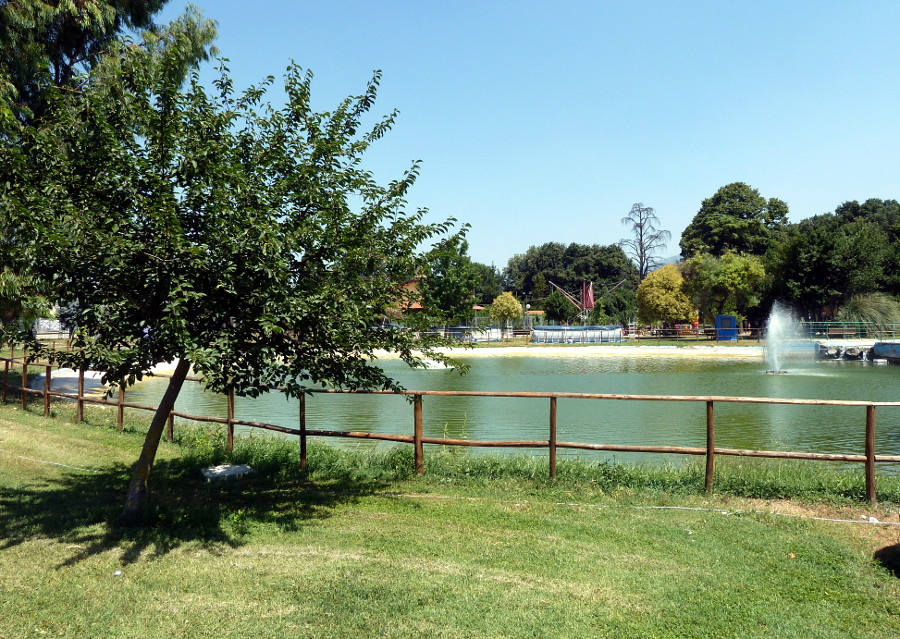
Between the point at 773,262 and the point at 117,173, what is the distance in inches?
2643

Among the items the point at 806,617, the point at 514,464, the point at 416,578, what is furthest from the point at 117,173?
the point at 806,617

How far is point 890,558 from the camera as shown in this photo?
20.2ft

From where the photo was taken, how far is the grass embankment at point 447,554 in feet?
16.2

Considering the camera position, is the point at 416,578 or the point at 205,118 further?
the point at 205,118

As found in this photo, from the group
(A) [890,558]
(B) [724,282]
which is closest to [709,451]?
(A) [890,558]

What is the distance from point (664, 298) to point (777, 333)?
10043 mm

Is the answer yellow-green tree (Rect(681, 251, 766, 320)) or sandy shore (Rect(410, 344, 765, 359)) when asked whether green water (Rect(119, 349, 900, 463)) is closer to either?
sandy shore (Rect(410, 344, 765, 359))

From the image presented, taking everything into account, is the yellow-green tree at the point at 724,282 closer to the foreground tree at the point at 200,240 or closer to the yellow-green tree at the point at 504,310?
the yellow-green tree at the point at 504,310

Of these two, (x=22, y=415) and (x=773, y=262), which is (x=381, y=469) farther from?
(x=773, y=262)

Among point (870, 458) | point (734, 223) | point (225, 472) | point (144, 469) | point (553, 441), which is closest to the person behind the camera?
point (144, 469)

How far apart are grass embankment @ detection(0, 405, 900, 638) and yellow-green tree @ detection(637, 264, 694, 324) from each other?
55.9 meters

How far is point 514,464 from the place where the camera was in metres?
9.91

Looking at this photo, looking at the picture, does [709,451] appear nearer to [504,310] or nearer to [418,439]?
[418,439]

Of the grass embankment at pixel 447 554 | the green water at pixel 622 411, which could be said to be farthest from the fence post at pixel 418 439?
the green water at pixel 622 411
